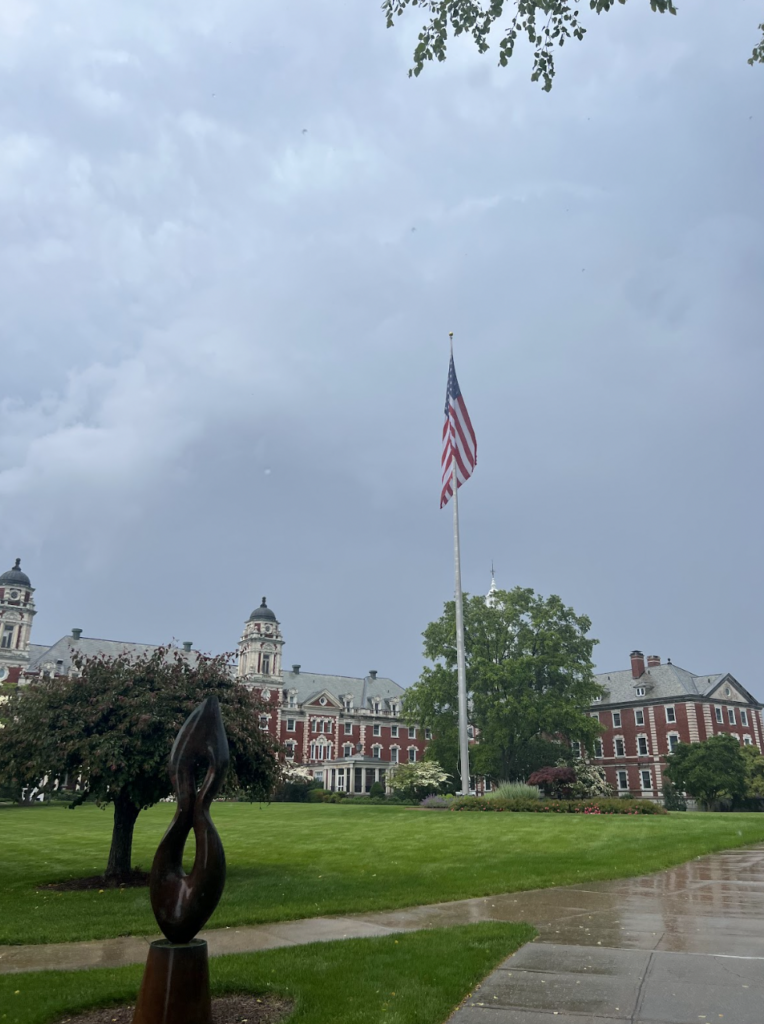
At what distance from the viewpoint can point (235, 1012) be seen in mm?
6441

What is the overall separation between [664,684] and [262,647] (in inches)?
1928

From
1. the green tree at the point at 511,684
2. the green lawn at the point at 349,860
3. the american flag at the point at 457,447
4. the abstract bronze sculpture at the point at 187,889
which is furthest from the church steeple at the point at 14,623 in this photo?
the abstract bronze sculpture at the point at 187,889

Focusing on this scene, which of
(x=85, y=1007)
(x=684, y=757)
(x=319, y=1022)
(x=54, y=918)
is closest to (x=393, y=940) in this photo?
(x=319, y=1022)

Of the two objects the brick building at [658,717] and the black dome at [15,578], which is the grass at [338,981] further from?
the black dome at [15,578]

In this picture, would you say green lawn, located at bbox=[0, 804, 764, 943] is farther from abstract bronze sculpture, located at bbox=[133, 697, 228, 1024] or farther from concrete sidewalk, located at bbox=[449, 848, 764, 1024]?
abstract bronze sculpture, located at bbox=[133, 697, 228, 1024]

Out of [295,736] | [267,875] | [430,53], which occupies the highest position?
[430,53]

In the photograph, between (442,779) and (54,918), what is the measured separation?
41.7 meters

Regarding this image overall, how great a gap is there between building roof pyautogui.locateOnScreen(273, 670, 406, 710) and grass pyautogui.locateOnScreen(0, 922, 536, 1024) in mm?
90204

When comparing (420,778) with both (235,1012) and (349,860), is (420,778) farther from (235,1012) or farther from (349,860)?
(235,1012)

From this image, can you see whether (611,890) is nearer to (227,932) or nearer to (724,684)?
(227,932)

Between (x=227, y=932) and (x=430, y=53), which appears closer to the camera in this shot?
(x=227, y=932)

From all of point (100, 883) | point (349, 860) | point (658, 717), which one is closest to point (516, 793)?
point (349, 860)

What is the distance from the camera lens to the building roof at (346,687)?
324 ft

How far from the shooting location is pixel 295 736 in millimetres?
92625
